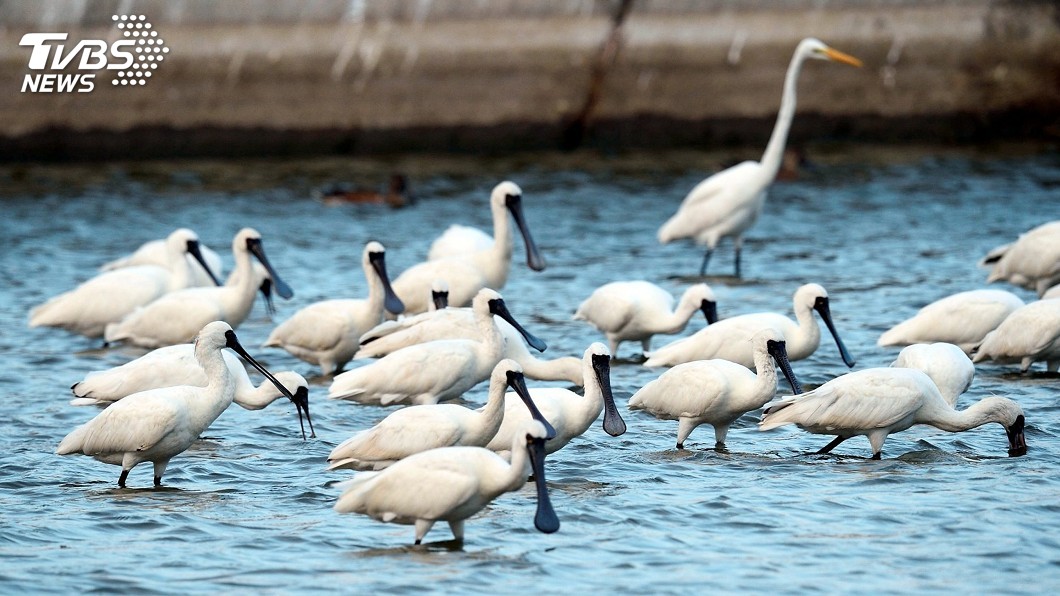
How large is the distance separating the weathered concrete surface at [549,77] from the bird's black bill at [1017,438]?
→ 1811 centimetres

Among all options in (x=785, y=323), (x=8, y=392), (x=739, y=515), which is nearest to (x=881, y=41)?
(x=785, y=323)

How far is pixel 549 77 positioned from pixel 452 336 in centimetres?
1613

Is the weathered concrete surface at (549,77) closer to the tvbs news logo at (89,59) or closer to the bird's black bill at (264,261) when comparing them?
the tvbs news logo at (89,59)

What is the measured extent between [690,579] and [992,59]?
21.6 m

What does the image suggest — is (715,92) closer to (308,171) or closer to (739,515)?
(308,171)

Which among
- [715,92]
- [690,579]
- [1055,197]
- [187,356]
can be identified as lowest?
[690,579]

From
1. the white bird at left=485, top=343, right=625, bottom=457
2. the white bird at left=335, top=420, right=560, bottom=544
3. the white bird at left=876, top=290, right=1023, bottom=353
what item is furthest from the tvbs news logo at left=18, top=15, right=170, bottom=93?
the white bird at left=335, top=420, right=560, bottom=544

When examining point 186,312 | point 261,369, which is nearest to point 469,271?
point 186,312

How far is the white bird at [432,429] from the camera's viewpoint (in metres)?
9.23

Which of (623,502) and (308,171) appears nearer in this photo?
(623,502)

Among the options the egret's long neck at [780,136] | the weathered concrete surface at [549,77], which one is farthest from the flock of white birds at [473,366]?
the weathered concrete surface at [549,77]

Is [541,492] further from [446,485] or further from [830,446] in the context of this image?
[830,446]

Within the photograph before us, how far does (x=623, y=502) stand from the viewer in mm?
9406

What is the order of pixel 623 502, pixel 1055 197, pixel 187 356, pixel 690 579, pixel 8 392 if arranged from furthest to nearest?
1. pixel 1055 197
2. pixel 8 392
3. pixel 187 356
4. pixel 623 502
5. pixel 690 579
